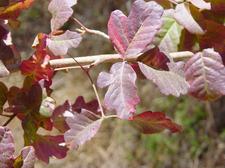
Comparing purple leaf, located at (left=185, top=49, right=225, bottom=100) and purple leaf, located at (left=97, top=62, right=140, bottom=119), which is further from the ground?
purple leaf, located at (left=97, top=62, right=140, bottom=119)

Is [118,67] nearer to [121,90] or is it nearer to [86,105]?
[121,90]

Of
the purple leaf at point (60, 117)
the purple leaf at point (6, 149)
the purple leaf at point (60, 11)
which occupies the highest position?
the purple leaf at point (60, 11)

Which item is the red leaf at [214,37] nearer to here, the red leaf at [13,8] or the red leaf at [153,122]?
the red leaf at [153,122]

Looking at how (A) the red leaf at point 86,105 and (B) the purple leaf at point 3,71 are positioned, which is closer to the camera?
(B) the purple leaf at point 3,71

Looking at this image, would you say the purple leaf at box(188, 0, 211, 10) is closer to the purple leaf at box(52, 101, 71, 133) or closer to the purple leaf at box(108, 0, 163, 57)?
the purple leaf at box(108, 0, 163, 57)

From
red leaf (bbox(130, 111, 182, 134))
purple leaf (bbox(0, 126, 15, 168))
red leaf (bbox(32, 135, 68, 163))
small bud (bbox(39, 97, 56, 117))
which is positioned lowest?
red leaf (bbox(32, 135, 68, 163))

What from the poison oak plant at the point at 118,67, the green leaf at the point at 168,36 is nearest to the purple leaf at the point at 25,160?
the poison oak plant at the point at 118,67

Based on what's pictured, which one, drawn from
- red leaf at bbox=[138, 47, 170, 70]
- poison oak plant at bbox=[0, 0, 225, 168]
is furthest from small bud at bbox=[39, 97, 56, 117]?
red leaf at bbox=[138, 47, 170, 70]
